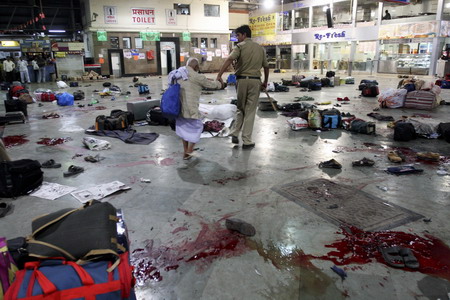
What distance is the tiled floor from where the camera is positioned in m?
2.45

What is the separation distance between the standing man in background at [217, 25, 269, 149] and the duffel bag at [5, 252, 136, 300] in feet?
13.9

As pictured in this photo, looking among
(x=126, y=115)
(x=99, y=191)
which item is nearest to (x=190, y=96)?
(x=99, y=191)

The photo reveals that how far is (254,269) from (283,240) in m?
0.52

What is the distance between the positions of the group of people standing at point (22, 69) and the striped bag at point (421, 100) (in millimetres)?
23977

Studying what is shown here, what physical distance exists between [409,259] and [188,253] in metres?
1.85

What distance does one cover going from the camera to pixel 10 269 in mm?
1664

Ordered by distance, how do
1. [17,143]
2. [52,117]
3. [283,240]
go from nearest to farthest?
[283,240]
[17,143]
[52,117]

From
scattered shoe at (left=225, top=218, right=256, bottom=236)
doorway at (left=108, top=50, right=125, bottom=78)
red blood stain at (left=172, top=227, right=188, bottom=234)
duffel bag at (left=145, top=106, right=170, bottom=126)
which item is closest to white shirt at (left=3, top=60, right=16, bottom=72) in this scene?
doorway at (left=108, top=50, right=125, bottom=78)

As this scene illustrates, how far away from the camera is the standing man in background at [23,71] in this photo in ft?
74.3

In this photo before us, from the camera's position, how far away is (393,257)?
8.87 feet

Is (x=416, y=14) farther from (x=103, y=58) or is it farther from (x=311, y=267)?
(x=311, y=267)

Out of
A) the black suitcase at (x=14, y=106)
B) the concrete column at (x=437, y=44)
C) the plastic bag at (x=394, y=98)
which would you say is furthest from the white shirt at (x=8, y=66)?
the concrete column at (x=437, y=44)

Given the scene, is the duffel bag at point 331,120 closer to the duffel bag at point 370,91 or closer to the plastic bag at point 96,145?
the plastic bag at point 96,145

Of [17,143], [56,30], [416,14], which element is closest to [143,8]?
[56,30]
